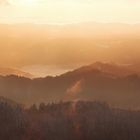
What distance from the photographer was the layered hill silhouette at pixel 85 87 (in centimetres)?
508

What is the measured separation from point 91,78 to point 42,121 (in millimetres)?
1173

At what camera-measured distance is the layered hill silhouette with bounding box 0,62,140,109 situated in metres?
5.08

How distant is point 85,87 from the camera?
545 centimetres

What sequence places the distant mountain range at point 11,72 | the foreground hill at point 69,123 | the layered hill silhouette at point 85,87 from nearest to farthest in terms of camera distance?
the distant mountain range at point 11,72 < the layered hill silhouette at point 85,87 < the foreground hill at point 69,123

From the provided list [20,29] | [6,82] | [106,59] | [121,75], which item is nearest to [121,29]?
[106,59]

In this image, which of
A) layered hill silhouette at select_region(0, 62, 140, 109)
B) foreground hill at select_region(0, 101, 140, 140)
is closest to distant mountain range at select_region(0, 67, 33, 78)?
layered hill silhouette at select_region(0, 62, 140, 109)

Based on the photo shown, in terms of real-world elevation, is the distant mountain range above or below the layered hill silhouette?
above

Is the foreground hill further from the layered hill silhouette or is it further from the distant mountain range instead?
the distant mountain range

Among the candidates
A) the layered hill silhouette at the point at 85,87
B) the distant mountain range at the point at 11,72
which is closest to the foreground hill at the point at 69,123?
the layered hill silhouette at the point at 85,87

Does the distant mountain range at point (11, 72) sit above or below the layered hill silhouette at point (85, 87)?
above

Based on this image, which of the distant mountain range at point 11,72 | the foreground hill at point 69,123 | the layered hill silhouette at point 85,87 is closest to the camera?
the distant mountain range at point 11,72

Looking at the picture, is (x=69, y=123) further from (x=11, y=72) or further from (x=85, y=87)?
(x=11, y=72)

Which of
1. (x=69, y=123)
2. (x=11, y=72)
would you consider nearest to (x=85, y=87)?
(x=69, y=123)

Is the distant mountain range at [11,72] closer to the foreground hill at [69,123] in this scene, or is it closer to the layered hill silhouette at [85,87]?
the layered hill silhouette at [85,87]
